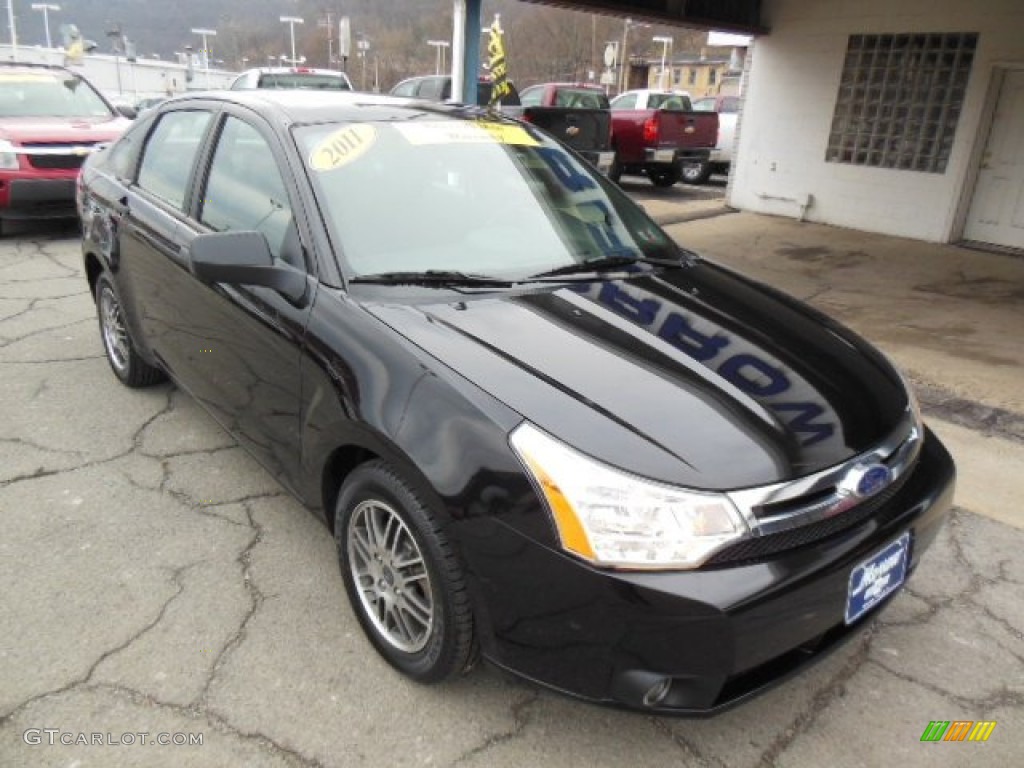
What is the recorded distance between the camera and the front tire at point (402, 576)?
6.33 feet

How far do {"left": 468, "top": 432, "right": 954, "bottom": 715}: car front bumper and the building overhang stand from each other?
24.7ft

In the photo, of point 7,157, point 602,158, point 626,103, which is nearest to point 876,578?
point 7,157

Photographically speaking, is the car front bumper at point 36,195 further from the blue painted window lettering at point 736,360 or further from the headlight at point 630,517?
the headlight at point 630,517

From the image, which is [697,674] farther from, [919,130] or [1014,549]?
[919,130]

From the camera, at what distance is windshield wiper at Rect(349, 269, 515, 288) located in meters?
2.33

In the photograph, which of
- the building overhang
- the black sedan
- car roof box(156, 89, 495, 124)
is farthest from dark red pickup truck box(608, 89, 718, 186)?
the black sedan

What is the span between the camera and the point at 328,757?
6.53 ft

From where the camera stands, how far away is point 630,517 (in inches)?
66.3

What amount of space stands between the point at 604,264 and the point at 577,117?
9.85m

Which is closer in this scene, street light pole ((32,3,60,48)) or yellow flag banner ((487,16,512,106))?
yellow flag banner ((487,16,512,106))

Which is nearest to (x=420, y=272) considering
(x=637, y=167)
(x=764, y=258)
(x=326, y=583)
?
(x=326, y=583)

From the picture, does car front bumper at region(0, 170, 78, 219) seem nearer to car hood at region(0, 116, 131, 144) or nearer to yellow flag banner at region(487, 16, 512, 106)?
car hood at region(0, 116, 131, 144)

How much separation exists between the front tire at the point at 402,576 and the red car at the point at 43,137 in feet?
23.1

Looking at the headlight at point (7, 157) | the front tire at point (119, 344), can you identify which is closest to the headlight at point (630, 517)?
the front tire at point (119, 344)
